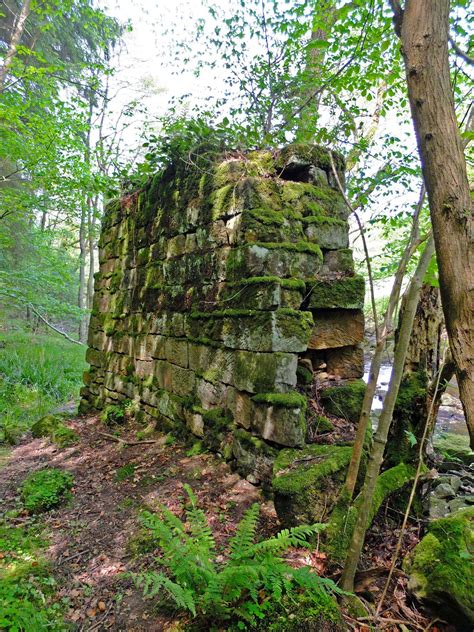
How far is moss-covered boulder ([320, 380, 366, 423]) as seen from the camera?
10.5ft

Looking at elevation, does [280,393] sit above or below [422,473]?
above

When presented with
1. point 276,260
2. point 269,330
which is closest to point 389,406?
point 269,330

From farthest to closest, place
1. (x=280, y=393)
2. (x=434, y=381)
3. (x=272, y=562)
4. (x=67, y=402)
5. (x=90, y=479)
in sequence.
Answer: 1. (x=67, y=402)
2. (x=90, y=479)
3. (x=280, y=393)
4. (x=434, y=381)
5. (x=272, y=562)

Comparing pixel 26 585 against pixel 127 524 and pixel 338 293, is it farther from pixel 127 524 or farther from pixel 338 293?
pixel 338 293

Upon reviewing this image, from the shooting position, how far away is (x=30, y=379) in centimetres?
912

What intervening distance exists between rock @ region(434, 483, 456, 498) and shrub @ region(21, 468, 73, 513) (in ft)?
12.6

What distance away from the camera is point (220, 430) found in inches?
133

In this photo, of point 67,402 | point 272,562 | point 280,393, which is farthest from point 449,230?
point 67,402

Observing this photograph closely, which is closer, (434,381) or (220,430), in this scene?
(434,381)

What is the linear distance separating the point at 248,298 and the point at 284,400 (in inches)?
36.0

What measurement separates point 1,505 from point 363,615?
3.13 m

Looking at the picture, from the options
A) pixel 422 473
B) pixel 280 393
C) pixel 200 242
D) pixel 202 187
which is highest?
pixel 202 187

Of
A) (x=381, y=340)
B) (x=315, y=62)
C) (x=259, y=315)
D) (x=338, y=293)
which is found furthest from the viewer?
(x=315, y=62)

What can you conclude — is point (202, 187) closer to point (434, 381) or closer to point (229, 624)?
point (434, 381)
